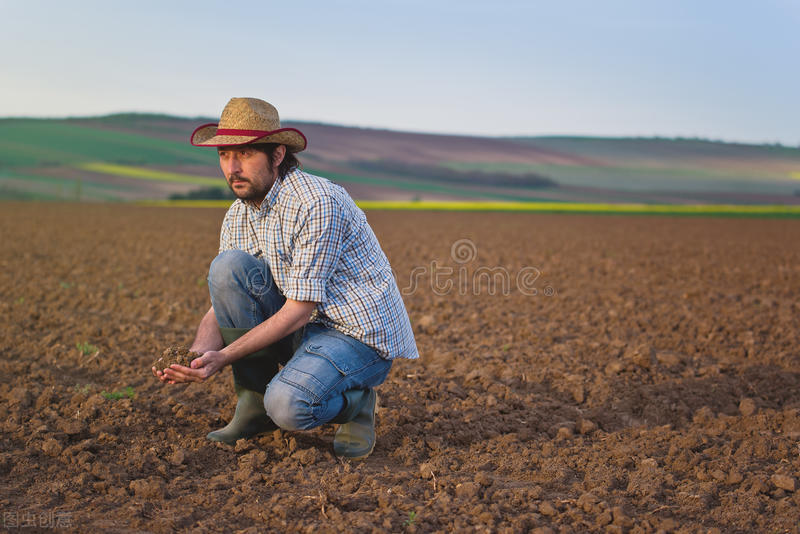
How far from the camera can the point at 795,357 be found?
5887 mm

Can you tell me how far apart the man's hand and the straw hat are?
3.11ft

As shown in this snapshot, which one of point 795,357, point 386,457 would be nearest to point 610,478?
point 386,457

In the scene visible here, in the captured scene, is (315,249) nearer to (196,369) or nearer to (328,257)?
(328,257)

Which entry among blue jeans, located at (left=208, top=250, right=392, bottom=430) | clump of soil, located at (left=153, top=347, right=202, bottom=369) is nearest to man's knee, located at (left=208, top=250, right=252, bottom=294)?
blue jeans, located at (left=208, top=250, right=392, bottom=430)

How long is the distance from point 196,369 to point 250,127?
1.10 metres

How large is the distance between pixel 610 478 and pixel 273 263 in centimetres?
187

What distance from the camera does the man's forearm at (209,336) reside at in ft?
11.6

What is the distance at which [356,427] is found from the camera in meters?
3.58

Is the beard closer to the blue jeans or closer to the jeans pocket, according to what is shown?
the blue jeans

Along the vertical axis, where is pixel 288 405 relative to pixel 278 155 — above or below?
below

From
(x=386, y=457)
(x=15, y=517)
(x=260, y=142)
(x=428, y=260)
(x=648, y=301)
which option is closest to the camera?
(x=15, y=517)

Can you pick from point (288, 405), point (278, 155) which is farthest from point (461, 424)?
point (278, 155)

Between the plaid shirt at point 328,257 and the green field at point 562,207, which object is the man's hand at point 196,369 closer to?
the plaid shirt at point 328,257

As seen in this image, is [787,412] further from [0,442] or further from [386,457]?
[0,442]
